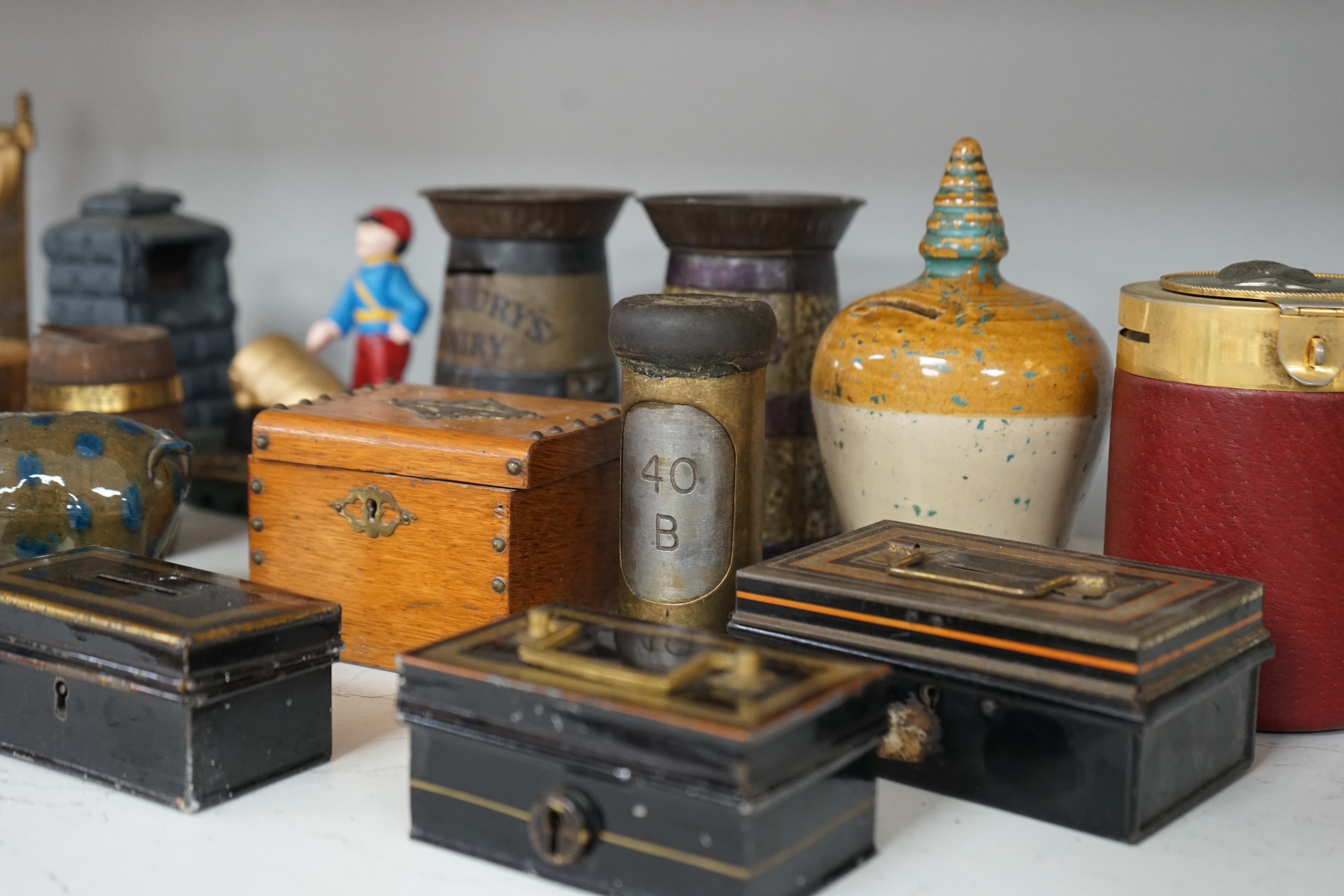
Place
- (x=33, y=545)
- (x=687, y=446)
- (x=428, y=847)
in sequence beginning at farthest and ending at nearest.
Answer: (x=33, y=545) → (x=687, y=446) → (x=428, y=847)

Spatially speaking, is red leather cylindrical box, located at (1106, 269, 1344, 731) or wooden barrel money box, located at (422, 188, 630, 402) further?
wooden barrel money box, located at (422, 188, 630, 402)

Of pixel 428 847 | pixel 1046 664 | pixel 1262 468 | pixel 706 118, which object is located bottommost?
pixel 428 847

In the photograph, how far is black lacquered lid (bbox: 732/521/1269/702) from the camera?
88 centimetres

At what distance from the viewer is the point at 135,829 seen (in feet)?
2.98

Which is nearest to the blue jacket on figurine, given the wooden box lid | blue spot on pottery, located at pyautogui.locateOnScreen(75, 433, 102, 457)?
the wooden box lid

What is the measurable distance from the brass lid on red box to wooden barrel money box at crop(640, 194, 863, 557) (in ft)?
1.24

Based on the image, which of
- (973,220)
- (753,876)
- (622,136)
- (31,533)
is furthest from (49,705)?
(622,136)

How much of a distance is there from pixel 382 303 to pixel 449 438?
53cm

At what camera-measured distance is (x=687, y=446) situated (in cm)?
113

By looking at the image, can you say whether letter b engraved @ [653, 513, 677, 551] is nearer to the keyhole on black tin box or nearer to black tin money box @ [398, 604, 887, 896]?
black tin money box @ [398, 604, 887, 896]

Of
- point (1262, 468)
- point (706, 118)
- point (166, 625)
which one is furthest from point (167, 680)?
point (706, 118)

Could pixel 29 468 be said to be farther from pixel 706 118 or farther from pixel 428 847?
pixel 706 118

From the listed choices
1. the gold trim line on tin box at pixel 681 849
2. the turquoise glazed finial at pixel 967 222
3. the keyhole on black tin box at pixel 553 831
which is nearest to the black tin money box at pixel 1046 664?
the gold trim line on tin box at pixel 681 849

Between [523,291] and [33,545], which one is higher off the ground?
[523,291]
